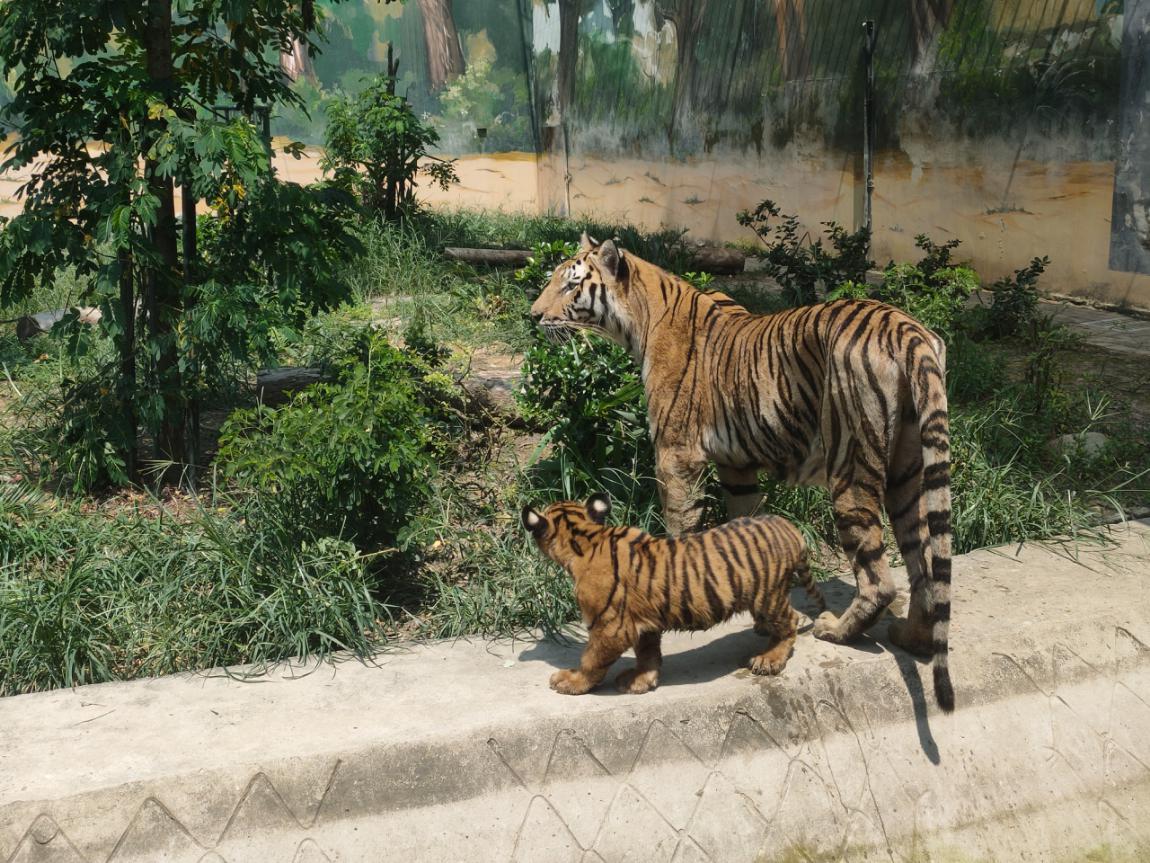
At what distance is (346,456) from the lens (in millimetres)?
4801

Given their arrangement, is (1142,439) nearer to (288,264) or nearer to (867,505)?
(867,505)

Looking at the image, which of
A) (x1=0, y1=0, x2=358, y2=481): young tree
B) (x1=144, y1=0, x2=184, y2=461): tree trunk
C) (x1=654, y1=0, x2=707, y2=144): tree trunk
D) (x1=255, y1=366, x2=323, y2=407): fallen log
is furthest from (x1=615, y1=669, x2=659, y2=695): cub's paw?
(x1=654, y1=0, x2=707, y2=144): tree trunk

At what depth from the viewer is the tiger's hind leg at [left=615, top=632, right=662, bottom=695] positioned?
13.1 ft

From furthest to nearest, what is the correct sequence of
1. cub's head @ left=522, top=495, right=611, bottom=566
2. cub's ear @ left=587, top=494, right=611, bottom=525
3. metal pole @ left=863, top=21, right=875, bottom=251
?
metal pole @ left=863, top=21, right=875, bottom=251
cub's ear @ left=587, top=494, right=611, bottom=525
cub's head @ left=522, top=495, right=611, bottom=566

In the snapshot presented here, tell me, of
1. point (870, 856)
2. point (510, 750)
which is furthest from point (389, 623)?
point (870, 856)

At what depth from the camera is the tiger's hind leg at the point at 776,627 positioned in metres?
4.01

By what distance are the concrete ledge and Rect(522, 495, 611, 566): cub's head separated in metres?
0.48

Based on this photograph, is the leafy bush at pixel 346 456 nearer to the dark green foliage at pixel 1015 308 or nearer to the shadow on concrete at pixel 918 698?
the shadow on concrete at pixel 918 698

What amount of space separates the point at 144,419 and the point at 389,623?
183 centimetres

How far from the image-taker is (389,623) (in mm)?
4977

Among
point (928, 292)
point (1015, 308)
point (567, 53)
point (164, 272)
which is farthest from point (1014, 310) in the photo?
point (567, 53)

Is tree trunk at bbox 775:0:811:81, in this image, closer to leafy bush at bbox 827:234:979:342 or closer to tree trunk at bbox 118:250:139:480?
leafy bush at bbox 827:234:979:342

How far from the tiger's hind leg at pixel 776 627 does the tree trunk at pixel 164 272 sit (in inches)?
130

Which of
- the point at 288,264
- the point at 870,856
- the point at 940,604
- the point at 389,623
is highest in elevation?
the point at 288,264
